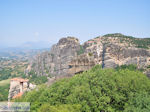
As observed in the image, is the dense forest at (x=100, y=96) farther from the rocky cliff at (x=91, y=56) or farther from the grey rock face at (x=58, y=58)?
the grey rock face at (x=58, y=58)

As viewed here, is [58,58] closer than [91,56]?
No

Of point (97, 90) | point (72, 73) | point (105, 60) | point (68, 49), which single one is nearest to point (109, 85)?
point (97, 90)

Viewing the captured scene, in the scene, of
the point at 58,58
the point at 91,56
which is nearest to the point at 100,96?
the point at 91,56

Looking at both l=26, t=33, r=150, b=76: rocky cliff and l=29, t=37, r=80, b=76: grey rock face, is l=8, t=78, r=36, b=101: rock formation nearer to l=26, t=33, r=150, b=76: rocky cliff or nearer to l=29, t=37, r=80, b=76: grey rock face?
l=26, t=33, r=150, b=76: rocky cliff

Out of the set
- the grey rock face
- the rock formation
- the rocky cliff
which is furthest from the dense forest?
the grey rock face

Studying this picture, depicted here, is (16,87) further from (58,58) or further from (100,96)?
(58,58)

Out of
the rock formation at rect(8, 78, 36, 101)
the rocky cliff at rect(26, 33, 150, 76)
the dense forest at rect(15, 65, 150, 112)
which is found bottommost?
the rock formation at rect(8, 78, 36, 101)

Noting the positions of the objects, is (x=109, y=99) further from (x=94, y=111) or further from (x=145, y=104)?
(x=145, y=104)

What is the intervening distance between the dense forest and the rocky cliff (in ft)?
39.2

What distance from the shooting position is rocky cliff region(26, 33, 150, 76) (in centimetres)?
3412

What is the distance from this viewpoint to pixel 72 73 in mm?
32469

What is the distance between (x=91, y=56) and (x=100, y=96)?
54.6ft

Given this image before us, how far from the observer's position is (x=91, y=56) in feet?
113

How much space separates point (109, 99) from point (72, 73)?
50.3 feet
